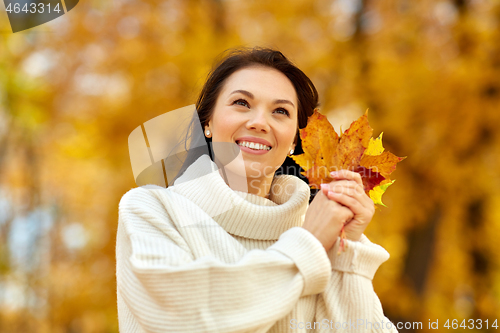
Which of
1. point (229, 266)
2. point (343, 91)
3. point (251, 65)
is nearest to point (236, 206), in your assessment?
point (229, 266)

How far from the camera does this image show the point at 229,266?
1.22 metres

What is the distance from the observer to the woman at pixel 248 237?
3.93 feet

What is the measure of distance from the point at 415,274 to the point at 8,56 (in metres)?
6.55

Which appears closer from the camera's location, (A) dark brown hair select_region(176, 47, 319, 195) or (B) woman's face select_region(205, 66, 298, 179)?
(B) woman's face select_region(205, 66, 298, 179)

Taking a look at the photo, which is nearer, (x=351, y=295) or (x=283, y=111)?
(x=351, y=295)

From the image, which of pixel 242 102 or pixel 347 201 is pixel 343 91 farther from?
pixel 347 201

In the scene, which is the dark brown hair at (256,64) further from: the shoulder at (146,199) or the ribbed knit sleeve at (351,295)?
the ribbed knit sleeve at (351,295)

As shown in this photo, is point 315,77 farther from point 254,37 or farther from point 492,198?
point 492,198

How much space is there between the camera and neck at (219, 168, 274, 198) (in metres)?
1.78

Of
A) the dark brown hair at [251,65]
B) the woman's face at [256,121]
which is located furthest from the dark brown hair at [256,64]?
the woman's face at [256,121]

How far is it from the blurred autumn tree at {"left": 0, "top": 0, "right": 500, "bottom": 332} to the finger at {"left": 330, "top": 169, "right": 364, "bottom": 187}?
9.65 ft

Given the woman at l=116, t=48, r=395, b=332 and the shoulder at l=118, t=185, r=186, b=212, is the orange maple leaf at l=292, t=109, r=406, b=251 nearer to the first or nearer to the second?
the woman at l=116, t=48, r=395, b=332

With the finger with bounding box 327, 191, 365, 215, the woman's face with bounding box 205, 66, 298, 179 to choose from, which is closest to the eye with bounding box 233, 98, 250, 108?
the woman's face with bounding box 205, 66, 298, 179

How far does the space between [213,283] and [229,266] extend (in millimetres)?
68
